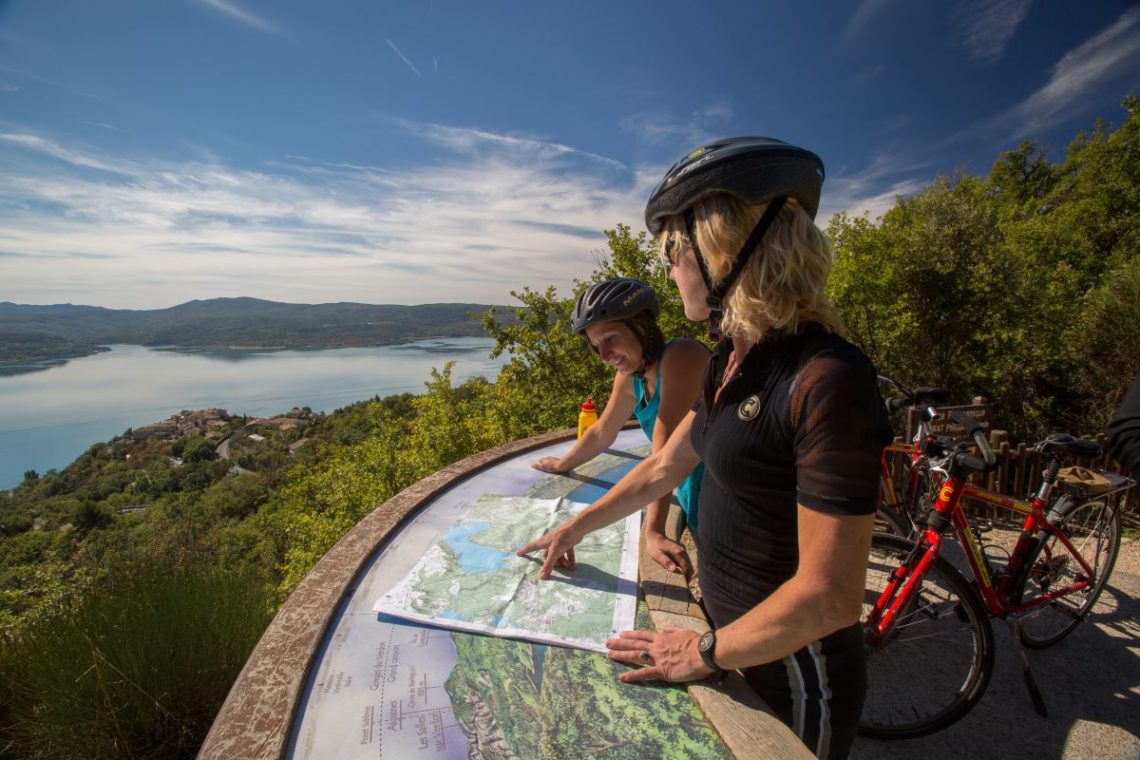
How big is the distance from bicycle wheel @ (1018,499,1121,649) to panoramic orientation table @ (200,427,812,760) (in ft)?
11.1

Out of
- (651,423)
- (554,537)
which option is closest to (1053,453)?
(651,423)

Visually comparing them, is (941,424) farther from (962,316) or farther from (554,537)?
(962,316)

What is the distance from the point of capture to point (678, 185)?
48.2 inches

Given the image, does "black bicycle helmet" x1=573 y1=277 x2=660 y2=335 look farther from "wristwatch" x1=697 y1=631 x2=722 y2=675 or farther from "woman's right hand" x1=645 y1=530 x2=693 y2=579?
"wristwatch" x1=697 y1=631 x2=722 y2=675

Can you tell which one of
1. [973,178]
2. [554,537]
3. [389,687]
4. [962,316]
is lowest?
[389,687]

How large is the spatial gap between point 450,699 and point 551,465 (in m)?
1.75

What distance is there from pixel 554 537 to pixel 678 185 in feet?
3.87

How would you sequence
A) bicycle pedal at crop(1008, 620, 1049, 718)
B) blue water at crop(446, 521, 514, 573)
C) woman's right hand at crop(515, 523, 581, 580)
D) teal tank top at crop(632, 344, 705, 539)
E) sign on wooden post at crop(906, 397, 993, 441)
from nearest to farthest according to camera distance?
1. woman's right hand at crop(515, 523, 581, 580)
2. blue water at crop(446, 521, 514, 573)
3. teal tank top at crop(632, 344, 705, 539)
4. bicycle pedal at crop(1008, 620, 1049, 718)
5. sign on wooden post at crop(906, 397, 993, 441)

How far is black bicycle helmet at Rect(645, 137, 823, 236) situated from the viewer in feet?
3.60

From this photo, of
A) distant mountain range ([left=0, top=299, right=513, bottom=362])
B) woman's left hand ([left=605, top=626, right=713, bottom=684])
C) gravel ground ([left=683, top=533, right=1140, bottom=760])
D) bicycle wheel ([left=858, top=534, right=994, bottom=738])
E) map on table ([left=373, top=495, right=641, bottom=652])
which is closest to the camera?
woman's left hand ([left=605, top=626, right=713, bottom=684])

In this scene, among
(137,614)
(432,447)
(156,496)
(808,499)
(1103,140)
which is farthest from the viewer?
(156,496)

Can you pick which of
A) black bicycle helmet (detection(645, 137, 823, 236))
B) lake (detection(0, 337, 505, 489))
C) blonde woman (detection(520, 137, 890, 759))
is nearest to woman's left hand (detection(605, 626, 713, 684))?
blonde woman (detection(520, 137, 890, 759))

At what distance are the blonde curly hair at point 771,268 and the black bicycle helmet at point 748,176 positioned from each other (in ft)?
0.10

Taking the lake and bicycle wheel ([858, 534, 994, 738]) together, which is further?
the lake
